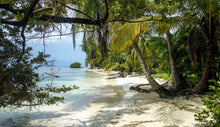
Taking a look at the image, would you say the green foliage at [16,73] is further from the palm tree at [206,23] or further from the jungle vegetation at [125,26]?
the palm tree at [206,23]

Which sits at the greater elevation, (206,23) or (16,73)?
(206,23)

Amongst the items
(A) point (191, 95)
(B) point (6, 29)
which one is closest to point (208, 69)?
(A) point (191, 95)

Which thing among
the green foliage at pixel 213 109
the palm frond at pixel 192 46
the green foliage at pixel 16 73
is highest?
the palm frond at pixel 192 46

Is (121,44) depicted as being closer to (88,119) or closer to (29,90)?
(88,119)

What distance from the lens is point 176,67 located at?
8.18 m

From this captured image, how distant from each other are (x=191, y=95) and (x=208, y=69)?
44.4 inches

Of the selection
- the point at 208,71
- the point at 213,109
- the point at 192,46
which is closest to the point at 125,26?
the point at 192,46

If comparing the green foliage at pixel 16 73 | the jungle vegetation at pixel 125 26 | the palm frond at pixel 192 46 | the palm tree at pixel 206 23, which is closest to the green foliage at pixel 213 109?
the jungle vegetation at pixel 125 26

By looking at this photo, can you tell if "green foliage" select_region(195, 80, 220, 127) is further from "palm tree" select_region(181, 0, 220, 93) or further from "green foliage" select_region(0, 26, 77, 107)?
"palm tree" select_region(181, 0, 220, 93)

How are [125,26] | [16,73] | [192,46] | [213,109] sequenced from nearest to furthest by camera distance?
1. [213,109]
2. [16,73]
3. [125,26]
4. [192,46]

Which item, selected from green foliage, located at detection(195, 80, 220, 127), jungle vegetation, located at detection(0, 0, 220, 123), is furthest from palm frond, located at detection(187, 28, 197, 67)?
green foliage, located at detection(195, 80, 220, 127)

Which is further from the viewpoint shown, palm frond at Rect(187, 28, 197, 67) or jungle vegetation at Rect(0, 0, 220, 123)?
palm frond at Rect(187, 28, 197, 67)

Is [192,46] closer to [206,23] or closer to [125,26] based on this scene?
[206,23]

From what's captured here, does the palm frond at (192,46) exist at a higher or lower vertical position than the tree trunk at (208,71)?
higher
